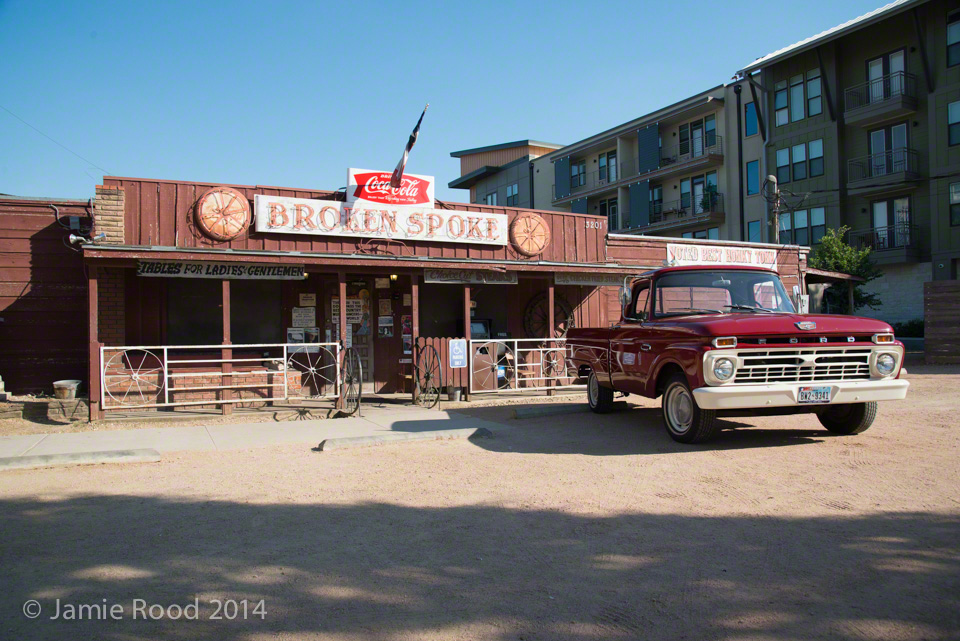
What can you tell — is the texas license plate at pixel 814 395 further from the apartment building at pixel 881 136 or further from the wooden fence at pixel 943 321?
the apartment building at pixel 881 136

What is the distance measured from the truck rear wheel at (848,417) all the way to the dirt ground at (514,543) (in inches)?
11.9

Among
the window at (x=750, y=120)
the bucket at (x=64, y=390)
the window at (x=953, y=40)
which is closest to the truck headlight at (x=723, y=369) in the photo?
the bucket at (x=64, y=390)

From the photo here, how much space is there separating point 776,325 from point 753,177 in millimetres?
30433

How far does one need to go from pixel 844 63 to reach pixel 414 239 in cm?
2699

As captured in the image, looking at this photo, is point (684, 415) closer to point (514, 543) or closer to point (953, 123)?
point (514, 543)

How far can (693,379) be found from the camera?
732cm

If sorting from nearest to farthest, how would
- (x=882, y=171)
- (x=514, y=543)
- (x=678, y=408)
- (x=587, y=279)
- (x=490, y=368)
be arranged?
(x=514, y=543), (x=678, y=408), (x=490, y=368), (x=587, y=279), (x=882, y=171)

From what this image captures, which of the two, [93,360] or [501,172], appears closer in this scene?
[93,360]

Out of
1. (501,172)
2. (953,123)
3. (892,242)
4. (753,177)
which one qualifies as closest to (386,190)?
(953,123)

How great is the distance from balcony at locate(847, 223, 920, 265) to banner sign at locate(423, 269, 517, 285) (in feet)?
70.8

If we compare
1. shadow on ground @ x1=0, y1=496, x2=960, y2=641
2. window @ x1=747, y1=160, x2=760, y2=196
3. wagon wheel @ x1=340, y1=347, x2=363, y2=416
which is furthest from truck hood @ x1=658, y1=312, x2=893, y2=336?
window @ x1=747, y1=160, x2=760, y2=196

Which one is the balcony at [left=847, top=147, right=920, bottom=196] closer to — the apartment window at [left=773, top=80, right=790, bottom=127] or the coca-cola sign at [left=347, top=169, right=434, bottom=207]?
the apartment window at [left=773, top=80, right=790, bottom=127]

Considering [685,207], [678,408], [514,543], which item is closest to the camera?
[514,543]

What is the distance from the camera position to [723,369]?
7.09m
